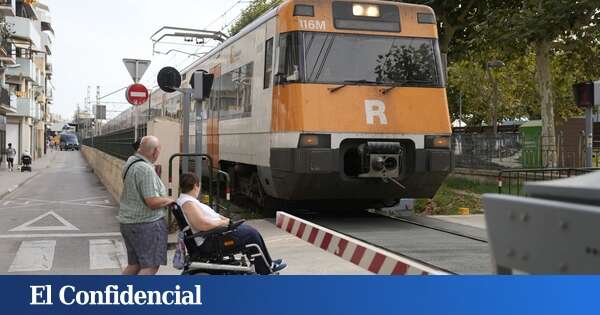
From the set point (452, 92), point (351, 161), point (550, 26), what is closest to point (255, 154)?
point (351, 161)

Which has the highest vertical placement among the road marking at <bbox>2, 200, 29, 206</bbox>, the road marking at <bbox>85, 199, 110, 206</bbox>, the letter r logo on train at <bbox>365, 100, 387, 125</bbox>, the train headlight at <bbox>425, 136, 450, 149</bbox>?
the letter r logo on train at <bbox>365, 100, 387, 125</bbox>

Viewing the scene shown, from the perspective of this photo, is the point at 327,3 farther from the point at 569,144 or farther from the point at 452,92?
the point at 452,92

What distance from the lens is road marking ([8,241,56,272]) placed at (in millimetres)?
8297

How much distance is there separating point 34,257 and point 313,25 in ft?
17.0

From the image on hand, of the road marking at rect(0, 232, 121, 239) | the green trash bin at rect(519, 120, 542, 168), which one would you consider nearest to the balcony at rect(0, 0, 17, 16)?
the green trash bin at rect(519, 120, 542, 168)

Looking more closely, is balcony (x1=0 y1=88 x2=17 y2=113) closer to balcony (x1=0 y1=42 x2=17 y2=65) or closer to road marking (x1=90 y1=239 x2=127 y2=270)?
balcony (x1=0 y1=42 x2=17 y2=65)

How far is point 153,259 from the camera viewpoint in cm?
580

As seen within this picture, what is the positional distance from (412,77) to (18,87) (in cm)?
5219

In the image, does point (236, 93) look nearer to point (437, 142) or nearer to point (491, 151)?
point (437, 142)

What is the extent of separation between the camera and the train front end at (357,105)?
1030 cm

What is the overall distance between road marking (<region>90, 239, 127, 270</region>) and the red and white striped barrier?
3.10m

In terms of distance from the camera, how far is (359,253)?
434 cm

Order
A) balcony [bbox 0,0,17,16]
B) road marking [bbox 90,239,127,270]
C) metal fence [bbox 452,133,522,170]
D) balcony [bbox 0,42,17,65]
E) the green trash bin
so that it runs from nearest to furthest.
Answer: road marking [bbox 90,239,127,270]
the green trash bin
metal fence [bbox 452,133,522,170]
balcony [bbox 0,42,17,65]
balcony [bbox 0,0,17,16]

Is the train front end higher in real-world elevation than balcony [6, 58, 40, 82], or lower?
lower
